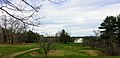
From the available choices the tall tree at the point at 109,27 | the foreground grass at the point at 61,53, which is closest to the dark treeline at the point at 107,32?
the tall tree at the point at 109,27

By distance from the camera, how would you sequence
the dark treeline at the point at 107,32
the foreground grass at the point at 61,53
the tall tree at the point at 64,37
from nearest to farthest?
the foreground grass at the point at 61,53, the dark treeline at the point at 107,32, the tall tree at the point at 64,37

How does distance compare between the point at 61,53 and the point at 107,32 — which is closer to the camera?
the point at 61,53

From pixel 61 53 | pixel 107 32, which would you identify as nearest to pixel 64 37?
pixel 107 32

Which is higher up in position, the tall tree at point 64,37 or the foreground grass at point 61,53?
the tall tree at point 64,37

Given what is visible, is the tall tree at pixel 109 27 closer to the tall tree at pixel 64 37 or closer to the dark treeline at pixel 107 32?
the dark treeline at pixel 107 32

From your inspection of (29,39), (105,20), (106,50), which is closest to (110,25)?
(105,20)

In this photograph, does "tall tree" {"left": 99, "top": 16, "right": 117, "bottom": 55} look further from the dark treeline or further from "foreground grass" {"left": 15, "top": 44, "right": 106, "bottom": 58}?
"foreground grass" {"left": 15, "top": 44, "right": 106, "bottom": 58}

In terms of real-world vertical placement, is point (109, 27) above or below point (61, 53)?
above

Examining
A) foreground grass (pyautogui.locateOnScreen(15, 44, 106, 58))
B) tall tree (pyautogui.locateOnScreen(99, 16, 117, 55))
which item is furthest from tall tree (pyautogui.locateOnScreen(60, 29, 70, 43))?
foreground grass (pyautogui.locateOnScreen(15, 44, 106, 58))

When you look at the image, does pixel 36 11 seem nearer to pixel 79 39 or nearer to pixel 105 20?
pixel 105 20

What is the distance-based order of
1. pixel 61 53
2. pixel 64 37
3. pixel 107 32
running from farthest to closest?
pixel 64 37 → pixel 107 32 → pixel 61 53

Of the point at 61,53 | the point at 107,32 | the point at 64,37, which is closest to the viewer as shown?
the point at 61,53

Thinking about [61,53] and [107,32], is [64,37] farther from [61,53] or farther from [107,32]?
[61,53]

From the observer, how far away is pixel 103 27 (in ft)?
322
